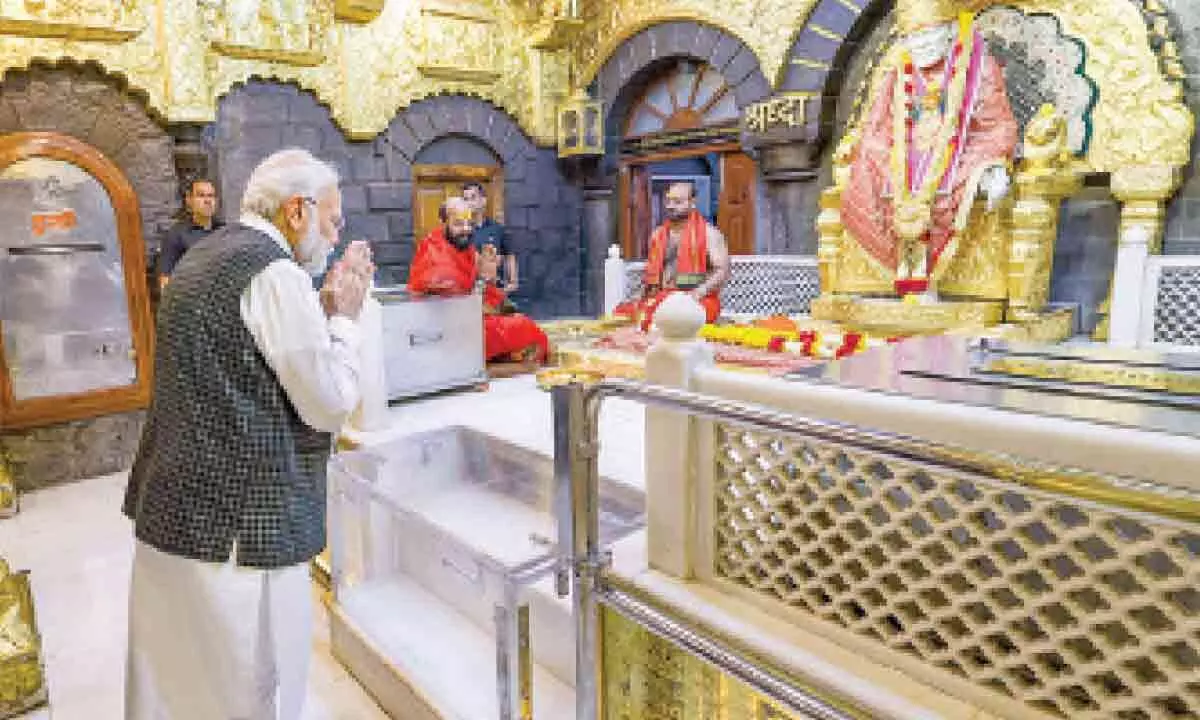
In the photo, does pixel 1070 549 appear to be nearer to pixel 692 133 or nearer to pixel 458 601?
pixel 458 601

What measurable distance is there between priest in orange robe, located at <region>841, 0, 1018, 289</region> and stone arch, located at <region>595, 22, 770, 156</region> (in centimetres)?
147

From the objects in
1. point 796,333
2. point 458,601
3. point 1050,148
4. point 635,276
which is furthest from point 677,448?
point 635,276

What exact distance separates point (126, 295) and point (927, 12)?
6.29 meters

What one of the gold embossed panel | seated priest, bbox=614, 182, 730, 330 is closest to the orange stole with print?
seated priest, bbox=614, 182, 730, 330

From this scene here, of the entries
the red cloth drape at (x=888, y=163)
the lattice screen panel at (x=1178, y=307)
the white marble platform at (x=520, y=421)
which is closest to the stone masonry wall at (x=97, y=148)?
the white marble platform at (x=520, y=421)

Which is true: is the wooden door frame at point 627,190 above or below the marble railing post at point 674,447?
above

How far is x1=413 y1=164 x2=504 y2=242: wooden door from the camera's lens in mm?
7434

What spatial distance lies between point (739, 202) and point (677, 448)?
229 inches

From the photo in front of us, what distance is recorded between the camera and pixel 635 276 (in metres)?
7.04

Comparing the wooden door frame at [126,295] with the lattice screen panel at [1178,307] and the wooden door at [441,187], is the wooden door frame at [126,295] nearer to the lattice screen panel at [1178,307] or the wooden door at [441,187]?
the wooden door at [441,187]

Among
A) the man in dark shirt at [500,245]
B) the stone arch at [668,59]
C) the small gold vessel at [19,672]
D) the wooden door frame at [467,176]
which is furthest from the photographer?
the wooden door frame at [467,176]

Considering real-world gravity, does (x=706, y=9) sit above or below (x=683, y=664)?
above

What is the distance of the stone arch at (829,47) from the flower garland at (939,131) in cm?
88

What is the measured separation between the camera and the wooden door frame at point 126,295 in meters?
4.85
